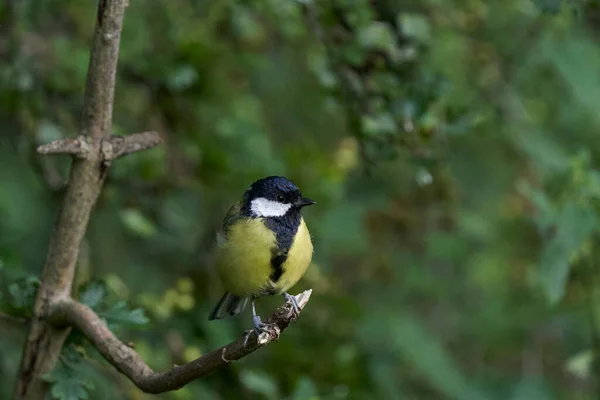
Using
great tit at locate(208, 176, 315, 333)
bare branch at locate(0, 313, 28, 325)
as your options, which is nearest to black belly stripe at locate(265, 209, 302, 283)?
great tit at locate(208, 176, 315, 333)

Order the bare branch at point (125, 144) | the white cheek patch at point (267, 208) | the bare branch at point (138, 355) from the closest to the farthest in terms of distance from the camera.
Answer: the bare branch at point (138, 355)
the bare branch at point (125, 144)
the white cheek patch at point (267, 208)

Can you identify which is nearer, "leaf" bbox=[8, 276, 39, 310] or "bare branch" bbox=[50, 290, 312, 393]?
"bare branch" bbox=[50, 290, 312, 393]

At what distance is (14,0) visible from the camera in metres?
3.39

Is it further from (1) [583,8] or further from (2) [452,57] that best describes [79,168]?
(2) [452,57]

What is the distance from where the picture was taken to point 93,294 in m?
2.38

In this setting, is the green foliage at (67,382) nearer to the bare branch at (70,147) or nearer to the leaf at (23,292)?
the leaf at (23,292)

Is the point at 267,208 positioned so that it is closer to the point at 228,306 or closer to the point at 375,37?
the point at 228,306

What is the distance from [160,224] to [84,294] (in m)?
1.21

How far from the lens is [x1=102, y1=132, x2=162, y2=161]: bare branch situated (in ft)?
7.39

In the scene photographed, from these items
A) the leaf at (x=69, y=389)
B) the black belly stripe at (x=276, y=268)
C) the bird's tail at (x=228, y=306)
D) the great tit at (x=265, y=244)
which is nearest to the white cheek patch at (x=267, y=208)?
the great tit at (x=265, y=244)

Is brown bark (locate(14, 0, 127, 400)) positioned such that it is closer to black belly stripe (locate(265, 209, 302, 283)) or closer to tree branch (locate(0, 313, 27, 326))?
tree branch (locate(0, 313, 27, 326))

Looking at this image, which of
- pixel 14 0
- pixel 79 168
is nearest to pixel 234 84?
pixel 14 0

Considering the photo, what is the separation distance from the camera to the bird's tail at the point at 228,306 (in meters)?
2.78

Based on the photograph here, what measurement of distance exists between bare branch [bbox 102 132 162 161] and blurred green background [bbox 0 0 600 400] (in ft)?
1.18
